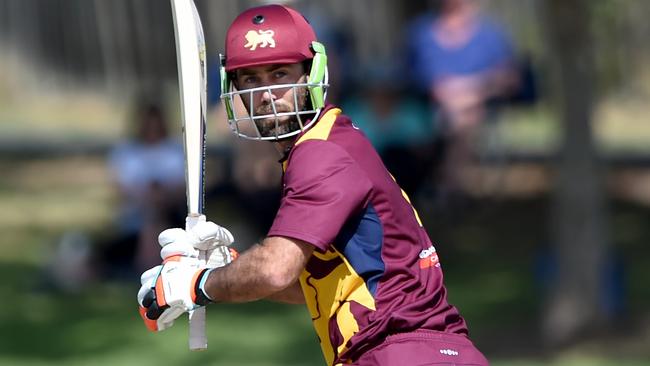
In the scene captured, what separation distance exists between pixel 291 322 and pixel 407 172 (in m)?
1.63

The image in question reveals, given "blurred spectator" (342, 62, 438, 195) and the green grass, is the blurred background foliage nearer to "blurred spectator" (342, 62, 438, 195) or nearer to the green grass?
the green grass

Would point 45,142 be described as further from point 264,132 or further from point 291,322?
point 264,132

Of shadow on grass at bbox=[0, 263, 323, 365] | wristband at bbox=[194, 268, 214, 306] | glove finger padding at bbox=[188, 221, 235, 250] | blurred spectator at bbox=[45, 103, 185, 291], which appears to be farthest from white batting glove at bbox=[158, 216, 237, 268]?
blurred spectator at bbox=[45, 103, 185, 291]

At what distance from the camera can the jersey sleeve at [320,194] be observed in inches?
165

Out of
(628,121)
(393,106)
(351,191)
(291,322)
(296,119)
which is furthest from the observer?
(628,121)

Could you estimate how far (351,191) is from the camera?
14.0 ft

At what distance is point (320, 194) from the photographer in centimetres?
422

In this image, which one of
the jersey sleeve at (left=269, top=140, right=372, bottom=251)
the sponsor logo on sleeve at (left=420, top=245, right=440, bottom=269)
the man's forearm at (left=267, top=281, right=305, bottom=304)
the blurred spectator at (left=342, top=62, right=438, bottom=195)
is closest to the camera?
the jersey sleeve at (left=269, top=140, right=372, bottom=251)

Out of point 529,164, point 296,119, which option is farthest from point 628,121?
point 296,119

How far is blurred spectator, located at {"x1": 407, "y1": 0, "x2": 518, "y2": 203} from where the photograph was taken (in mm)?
11617

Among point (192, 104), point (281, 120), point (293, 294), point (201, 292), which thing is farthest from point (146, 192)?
point (201, 292)

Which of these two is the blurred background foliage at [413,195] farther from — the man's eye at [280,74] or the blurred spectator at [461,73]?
the man's eye at [280,74]

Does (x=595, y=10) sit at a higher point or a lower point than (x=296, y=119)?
lower

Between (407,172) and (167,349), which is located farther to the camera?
(407,172)
